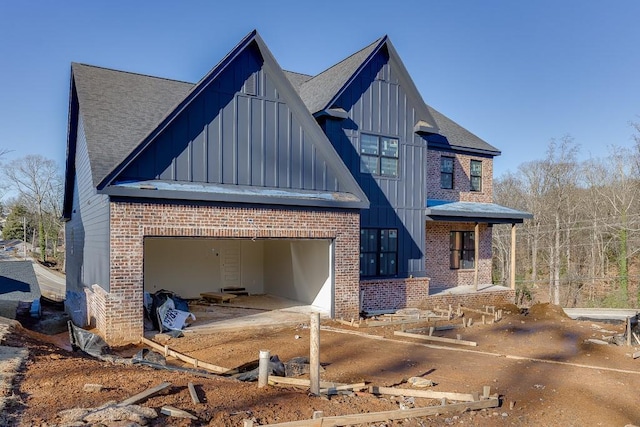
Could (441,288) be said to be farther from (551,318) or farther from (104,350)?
(104,350)

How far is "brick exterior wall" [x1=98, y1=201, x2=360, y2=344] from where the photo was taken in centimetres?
950

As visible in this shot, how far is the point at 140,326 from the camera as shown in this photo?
32.0 feet

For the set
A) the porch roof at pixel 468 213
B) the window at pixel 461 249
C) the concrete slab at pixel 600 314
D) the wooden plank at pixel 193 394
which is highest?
the porch roof at pixel 468 213

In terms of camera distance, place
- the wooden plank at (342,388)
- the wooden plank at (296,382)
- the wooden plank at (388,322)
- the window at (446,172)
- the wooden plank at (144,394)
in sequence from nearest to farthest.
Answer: the wooden plank at (144,394), the wooden plank at (342,388), the wooden plank at (296,382), the wooden plank at (388,322), the window at (446,172)

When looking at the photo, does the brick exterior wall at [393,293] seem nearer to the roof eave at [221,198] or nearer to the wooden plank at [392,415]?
the roof eave at [221,198]

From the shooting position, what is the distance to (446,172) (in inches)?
755

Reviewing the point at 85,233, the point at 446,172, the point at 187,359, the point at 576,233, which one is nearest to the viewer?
the point at 187,359

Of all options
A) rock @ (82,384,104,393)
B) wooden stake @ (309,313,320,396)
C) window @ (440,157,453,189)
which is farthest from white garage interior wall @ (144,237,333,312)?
rock @ (82,384,104,393)

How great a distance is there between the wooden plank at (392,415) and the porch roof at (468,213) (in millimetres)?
11011

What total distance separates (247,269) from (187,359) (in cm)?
925

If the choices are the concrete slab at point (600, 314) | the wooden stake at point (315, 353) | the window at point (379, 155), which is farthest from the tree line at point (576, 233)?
the wooden stake at point (315, 353)

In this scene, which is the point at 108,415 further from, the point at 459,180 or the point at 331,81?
the point at 459,180

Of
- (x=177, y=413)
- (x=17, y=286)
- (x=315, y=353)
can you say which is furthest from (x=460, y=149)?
(x=17, y=286)

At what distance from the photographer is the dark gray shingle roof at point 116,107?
11.3 metres
